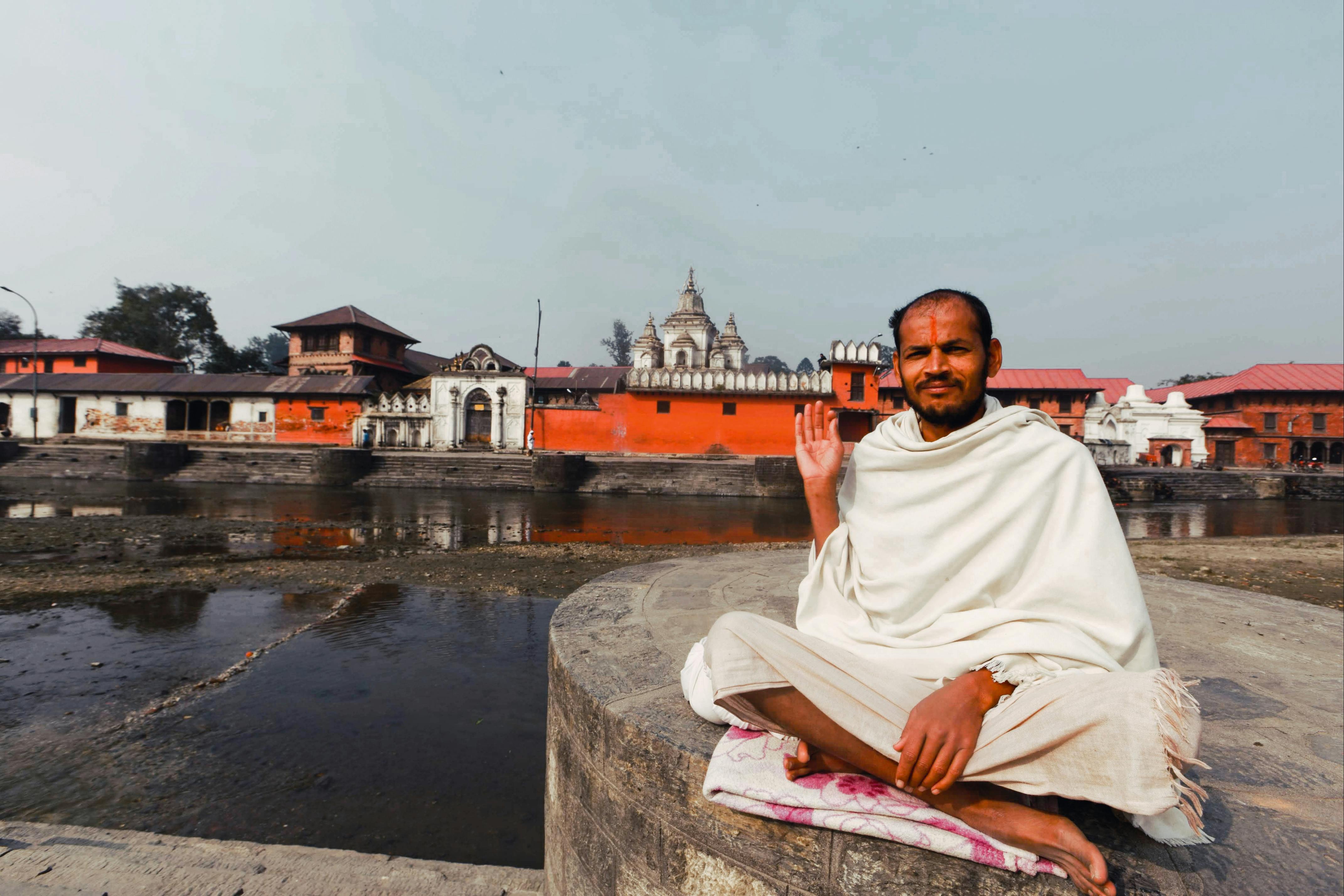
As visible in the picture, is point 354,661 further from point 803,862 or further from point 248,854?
point 803,862

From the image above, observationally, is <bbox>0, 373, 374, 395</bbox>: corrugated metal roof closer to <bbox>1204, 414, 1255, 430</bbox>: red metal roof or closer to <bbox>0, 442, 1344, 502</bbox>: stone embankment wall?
<bbox>0, 442, 1344, 502</bbox>: stone embankment wall

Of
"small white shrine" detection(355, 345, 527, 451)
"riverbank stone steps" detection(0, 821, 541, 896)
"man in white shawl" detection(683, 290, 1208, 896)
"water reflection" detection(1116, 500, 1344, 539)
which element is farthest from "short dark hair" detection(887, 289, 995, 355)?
"small white shrine" detection(355, 345, 527, 451)

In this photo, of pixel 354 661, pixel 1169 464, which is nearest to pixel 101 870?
pixel 354 661

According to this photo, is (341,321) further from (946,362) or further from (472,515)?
(946,362)

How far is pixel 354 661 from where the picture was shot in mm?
4109

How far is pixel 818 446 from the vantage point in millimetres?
1784

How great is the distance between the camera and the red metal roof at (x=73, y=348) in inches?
1328

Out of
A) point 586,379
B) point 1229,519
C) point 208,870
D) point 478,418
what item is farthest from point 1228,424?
point 208,870

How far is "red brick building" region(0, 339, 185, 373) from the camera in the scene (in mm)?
33750

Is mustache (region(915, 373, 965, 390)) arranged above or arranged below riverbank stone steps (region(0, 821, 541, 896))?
above

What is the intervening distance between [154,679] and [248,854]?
2.24m

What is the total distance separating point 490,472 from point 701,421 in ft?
27.7

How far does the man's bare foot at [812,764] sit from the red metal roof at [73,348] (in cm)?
4539

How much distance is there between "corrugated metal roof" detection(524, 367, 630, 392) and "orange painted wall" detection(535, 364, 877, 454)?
609 centimetres
